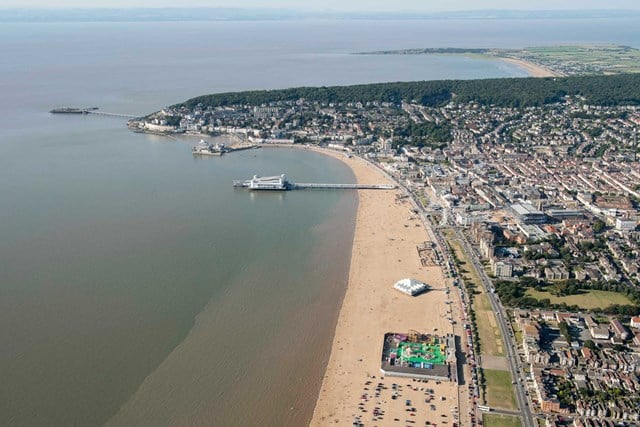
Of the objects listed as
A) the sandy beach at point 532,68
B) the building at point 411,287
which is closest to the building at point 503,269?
the building at point 411,287

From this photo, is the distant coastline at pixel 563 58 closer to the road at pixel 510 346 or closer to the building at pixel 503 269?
the building at pixel 503 269

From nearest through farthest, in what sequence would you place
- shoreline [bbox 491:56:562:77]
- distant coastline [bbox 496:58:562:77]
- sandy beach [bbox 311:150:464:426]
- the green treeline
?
1. sandy beach [bbox 311:150:464:426]
2. the green treeline
3. distant coastline [bbox 496:58:562:77]
4. shoreline [bbox 491:56:562:77]

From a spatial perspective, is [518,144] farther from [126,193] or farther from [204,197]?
[126,193]

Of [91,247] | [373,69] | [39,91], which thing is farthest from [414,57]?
[91,247]

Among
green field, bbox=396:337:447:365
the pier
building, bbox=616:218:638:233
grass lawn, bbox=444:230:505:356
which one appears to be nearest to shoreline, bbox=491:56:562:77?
the pier

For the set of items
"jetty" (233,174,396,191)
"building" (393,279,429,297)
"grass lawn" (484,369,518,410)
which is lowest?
"grass lawn" (484,369,518,410)

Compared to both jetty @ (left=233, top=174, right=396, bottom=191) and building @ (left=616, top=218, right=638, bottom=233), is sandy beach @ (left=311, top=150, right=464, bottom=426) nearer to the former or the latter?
jetty @ (left=233, top=174, right=396, bottom=191)
